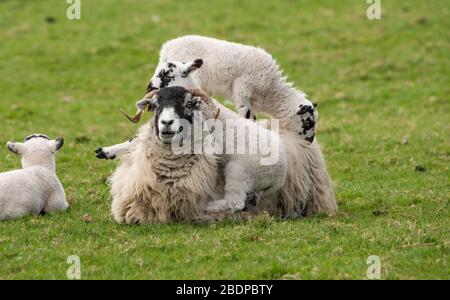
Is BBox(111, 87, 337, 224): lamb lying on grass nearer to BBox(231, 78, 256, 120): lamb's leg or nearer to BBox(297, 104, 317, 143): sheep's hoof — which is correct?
BBox(231, 78, 256, 120): lamb's leg

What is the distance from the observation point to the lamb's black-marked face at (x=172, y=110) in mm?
9047

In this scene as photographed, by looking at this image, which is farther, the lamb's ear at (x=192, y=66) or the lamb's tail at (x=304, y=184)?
the lamb's tail at (x=304, y=184)

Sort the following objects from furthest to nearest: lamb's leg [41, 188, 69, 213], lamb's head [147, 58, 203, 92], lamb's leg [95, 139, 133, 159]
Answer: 1. lamb's leg [95, 139, 133, 159]
2. lamb's leg [41, 188, 69, 213]
3. lamb's head [147, 58, 203, 92]

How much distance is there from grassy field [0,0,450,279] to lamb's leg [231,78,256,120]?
1546 millimetres

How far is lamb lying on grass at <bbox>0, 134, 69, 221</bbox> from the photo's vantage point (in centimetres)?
968

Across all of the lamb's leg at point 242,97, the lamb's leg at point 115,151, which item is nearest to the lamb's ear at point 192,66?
the lamb's leg at point 242,97

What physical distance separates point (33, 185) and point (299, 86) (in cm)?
1176

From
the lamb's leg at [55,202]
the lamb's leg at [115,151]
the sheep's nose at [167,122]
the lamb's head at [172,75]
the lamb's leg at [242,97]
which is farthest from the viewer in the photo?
the lamb's leg at [242,97]

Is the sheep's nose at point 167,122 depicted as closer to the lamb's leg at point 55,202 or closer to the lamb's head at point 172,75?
the lamb's head at point 172,75

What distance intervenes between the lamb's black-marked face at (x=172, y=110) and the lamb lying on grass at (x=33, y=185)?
167 centimetres

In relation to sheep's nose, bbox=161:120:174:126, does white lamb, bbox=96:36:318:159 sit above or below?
above

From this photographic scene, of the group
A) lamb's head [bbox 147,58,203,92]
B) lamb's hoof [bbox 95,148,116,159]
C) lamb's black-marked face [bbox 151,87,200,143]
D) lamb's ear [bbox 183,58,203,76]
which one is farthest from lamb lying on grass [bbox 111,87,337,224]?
lamb's hoof [bbox 95,148,116,159]

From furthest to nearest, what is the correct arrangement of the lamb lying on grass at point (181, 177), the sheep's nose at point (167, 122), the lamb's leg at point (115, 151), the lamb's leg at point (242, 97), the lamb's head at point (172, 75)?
the lamb's leg at point (242, 97) → the lamb's leg at point (115, 151) → the lamb's head at point (172, 75) → the lamb lying on grass at point (181, 177) → the sheep's nose at point (167, 122)

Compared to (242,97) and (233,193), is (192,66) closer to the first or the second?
(242,97)
